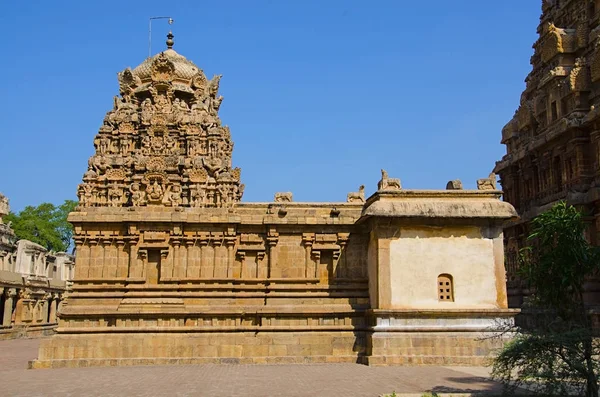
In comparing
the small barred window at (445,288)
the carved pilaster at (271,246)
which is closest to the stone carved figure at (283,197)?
the carved pilaster at (271,246)

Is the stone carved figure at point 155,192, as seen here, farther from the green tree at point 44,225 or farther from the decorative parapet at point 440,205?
the green tree at point 44,225

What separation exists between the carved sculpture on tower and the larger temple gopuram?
97 millimetres

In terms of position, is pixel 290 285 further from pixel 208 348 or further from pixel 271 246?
pixel 208 348

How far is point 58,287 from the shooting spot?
156 ft

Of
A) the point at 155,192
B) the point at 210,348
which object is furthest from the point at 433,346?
the point at 155,192

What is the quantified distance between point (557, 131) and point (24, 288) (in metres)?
33.2

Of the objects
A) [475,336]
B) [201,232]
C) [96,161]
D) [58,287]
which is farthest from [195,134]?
[58,287]

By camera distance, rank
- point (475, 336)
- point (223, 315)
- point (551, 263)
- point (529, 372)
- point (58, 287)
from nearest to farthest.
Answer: point (529, 372) < point (551, 263) < point (475, 336) < point (223, 315) < point (58, 287)

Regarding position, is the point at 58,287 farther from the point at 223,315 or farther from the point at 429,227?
the point at 429,227

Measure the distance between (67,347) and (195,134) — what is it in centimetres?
1016

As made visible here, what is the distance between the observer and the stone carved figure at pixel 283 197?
2416 cm

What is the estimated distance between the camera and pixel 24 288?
40781 millimetres

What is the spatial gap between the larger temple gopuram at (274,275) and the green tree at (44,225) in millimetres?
41631

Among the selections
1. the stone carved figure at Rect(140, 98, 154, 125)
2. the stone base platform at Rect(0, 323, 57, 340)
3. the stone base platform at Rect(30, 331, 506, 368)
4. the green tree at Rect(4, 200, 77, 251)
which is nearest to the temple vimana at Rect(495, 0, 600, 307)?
the stone base platform at Rect(30, 331, 506, 368)
